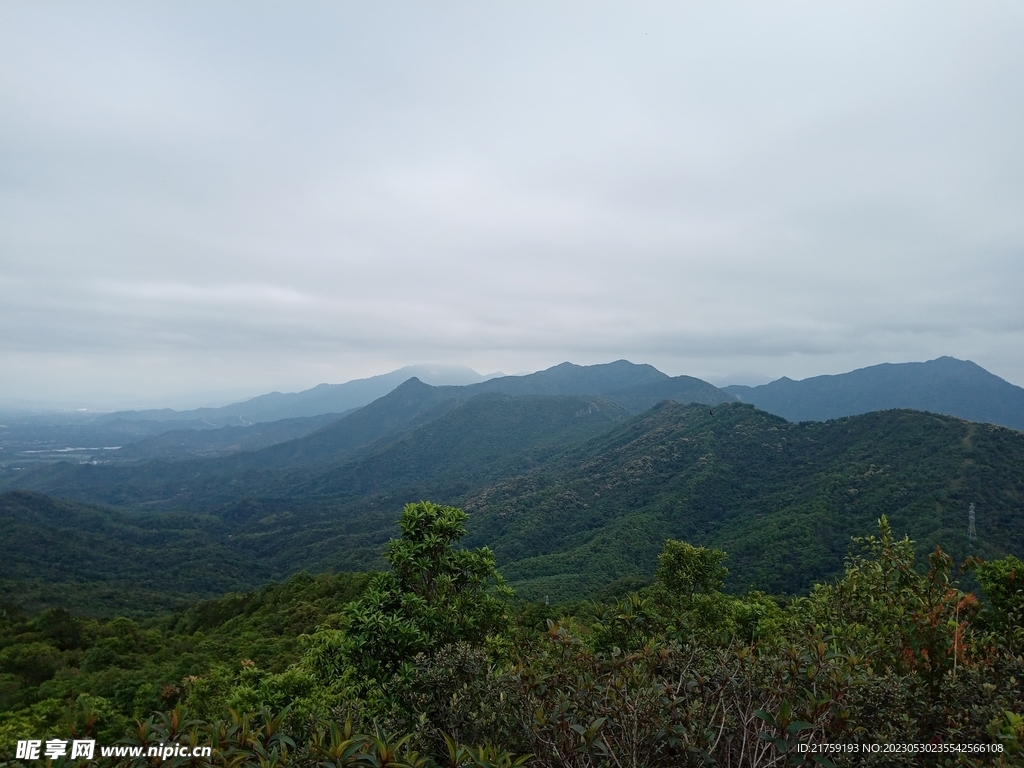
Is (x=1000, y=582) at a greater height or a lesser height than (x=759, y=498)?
greater

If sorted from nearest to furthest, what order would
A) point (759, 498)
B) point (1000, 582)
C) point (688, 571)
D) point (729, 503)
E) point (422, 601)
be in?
point (422, 601) → point (1000, 582) → point (688, 571) → point (759, 498) → point (729, 503)

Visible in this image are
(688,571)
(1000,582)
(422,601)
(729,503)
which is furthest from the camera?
(729,503)

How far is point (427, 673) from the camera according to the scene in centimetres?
461

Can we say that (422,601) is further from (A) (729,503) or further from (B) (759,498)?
(A) (729,503)

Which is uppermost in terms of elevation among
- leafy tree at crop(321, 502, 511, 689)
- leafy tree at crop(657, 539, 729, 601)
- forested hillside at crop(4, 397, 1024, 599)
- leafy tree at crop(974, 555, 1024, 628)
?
leafy tree at crop(321, 502, 511, 689)

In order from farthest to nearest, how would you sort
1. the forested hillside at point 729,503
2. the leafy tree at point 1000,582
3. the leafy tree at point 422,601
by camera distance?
the forested hillside at point 729,503, the leafy tree at point 1000,582, the leafy tree at point 422,601

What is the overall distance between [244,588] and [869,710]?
108971 millimetres

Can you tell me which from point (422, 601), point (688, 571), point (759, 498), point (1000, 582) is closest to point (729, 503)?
point (759, 498)

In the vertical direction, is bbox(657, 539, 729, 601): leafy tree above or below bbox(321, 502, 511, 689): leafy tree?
below

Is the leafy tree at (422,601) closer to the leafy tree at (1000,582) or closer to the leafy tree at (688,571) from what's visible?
the leafy tree at (688,571)

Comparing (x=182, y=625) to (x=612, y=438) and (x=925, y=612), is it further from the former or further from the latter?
(x=612, y=438)

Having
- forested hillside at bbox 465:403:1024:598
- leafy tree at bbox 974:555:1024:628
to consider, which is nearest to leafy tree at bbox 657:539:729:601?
leafy tree at bbox 974:555:1024:628

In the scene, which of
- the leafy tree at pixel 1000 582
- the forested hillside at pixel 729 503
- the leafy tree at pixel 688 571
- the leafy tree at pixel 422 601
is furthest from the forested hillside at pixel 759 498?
the leafy tree at pixel 422 601

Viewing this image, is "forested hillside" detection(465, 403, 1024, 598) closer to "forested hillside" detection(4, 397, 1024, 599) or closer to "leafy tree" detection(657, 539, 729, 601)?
"forested hillside" detection(4, 397, 1024, 599)
